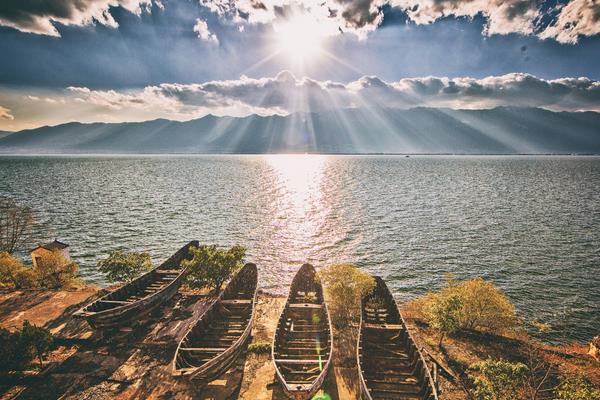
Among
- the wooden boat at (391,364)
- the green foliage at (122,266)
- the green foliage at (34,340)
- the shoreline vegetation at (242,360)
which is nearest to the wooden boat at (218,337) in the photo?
the shoreline vegetation at (242,360)

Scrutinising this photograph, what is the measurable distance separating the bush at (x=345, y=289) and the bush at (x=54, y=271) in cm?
3198

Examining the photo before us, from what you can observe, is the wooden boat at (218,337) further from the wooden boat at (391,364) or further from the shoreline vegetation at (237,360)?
the wooden boat at (391,364)

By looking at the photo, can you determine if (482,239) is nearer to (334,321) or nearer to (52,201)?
(334,321)

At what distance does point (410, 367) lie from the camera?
18.7 meters

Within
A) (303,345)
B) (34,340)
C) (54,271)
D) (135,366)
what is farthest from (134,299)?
(303,345)

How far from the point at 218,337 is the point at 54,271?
87.4ft

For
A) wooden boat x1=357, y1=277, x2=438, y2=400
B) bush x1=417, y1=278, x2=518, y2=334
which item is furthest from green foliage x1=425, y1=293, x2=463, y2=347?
wooden boat x1=357, y1=277, x2=438, y2=400

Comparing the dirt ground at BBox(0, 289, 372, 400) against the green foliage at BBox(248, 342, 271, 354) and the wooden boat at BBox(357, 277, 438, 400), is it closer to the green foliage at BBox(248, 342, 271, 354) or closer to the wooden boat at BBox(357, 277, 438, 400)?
the green foliage at BBox(248, 342, 271, 354)

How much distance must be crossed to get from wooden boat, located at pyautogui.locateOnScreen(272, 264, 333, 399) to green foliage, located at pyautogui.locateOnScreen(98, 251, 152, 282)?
19694 mm

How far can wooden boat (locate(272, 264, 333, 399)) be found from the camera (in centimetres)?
1617

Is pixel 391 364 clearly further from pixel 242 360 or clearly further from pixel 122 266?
pixel 122 266

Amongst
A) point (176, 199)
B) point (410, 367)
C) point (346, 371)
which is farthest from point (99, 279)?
point (176, 199)

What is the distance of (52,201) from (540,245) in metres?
128

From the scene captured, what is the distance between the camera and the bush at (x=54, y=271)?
3300 centimetres
